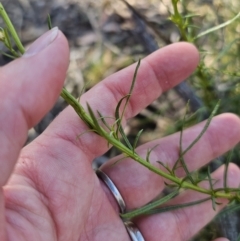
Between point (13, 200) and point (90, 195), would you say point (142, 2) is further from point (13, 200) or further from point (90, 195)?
point (13, 200)

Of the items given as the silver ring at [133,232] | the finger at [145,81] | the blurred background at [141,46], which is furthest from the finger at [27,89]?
the blurred background at [141,46]

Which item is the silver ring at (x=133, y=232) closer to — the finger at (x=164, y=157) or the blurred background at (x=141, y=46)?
the finger at (x=164, y=157)

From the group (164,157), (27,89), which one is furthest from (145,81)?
(27,89)

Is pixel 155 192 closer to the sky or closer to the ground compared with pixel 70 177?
closer to the ground

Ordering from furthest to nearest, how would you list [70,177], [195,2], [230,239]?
[195,2]
[230,239]
[70,177]

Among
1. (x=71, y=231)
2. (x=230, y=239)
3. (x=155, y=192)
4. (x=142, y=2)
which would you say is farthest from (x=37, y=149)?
(x=142, y=2)

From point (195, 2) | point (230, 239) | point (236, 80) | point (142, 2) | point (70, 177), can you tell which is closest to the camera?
point (70, 177)
